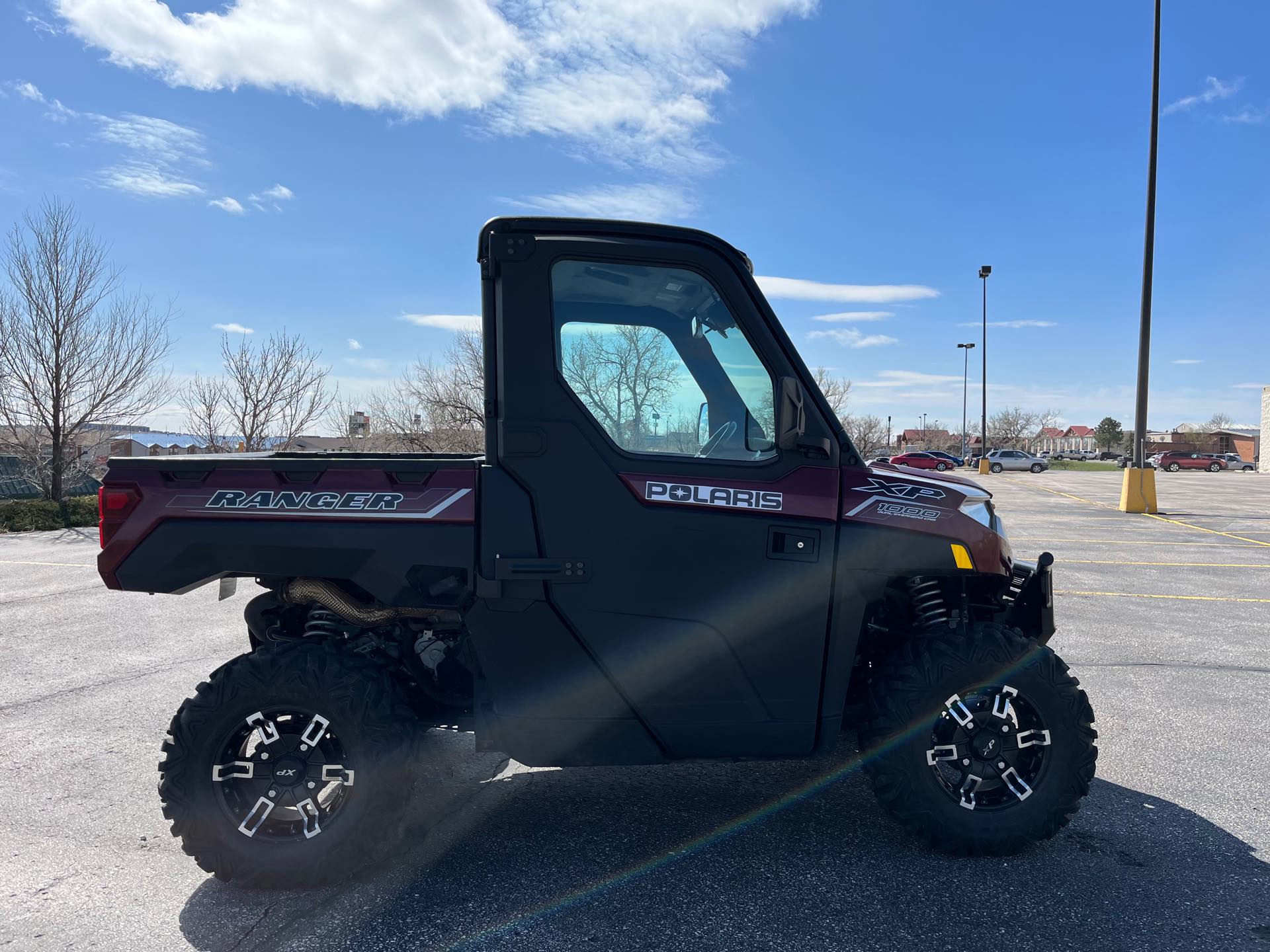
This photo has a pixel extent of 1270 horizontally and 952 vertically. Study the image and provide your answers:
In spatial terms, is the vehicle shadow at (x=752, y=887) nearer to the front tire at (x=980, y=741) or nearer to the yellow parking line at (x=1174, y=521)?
the front tire at (x=980, y=741)

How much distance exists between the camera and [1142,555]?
40.2 ft

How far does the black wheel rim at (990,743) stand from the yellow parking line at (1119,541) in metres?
11.1

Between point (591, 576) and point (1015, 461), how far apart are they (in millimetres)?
60037

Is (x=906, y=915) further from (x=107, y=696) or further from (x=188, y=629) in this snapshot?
(x=188, y=629)

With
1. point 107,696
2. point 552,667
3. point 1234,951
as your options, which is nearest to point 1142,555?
point 1234,951

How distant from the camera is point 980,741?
128 inches

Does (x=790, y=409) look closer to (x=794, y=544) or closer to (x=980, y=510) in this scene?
(x=794, y=544)

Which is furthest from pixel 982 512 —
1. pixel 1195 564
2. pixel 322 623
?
pixel 1195 564

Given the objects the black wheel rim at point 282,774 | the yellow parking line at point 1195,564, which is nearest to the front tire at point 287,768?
the black wheel rim at point 282,774

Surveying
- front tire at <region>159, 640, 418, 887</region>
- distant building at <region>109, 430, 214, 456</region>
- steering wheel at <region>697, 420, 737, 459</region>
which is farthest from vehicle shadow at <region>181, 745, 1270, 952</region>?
distant building at <region>109, 430, 214, 456</region>

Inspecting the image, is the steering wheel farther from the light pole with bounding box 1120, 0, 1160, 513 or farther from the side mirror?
the light pole with bounding box 1120, 0, 1160, 513

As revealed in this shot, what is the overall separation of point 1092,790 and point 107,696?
18.9 ft

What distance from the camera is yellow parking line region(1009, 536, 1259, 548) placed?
13.5 meters

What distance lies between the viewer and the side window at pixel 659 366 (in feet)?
10.3
